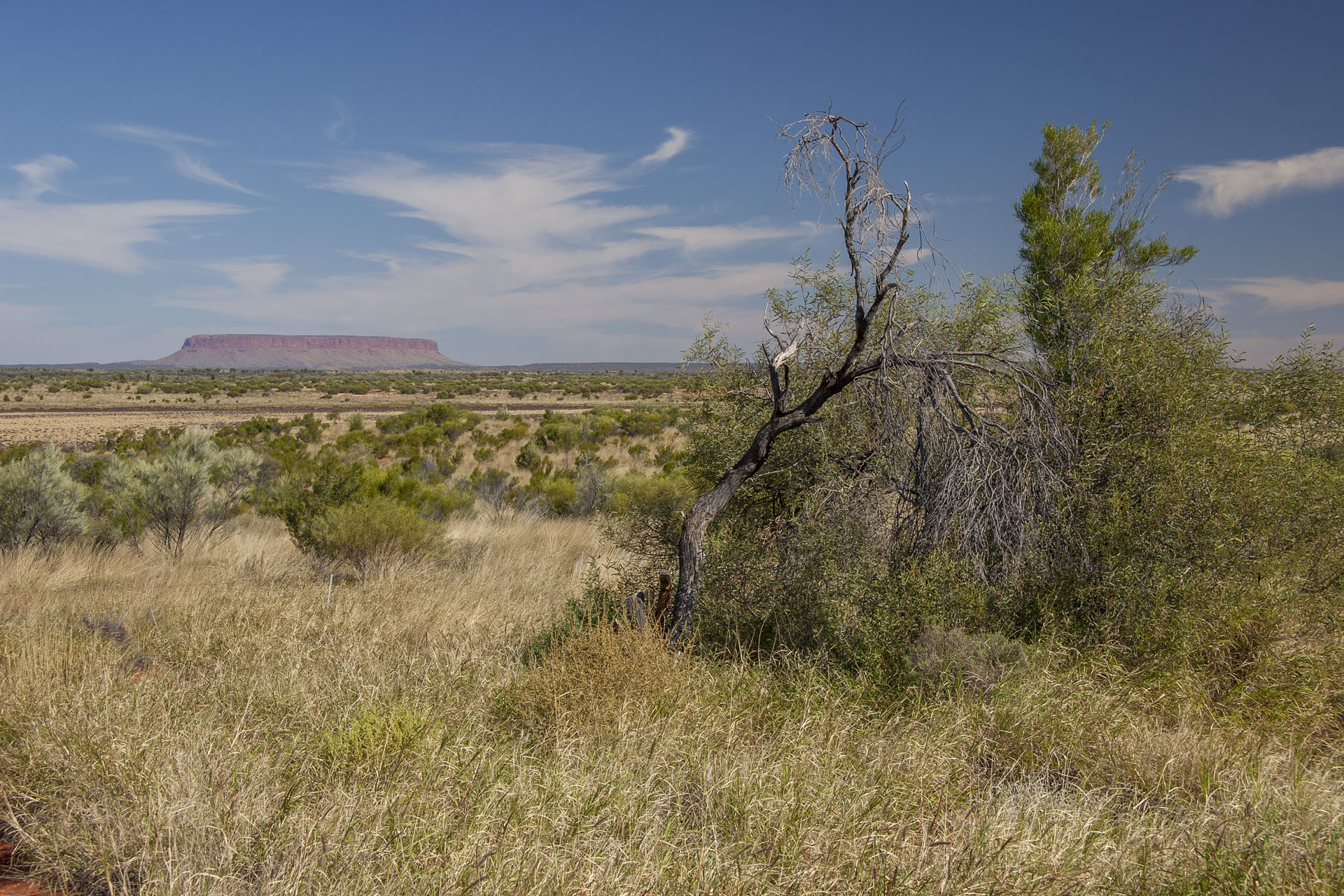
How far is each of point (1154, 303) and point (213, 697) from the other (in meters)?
8.41

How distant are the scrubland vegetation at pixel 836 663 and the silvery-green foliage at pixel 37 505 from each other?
5.16 ft

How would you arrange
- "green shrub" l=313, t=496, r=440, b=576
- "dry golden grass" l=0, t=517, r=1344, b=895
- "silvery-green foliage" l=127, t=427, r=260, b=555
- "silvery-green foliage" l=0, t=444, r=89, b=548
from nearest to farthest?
1. "dry golden grass" l=0, t=517, r=1344, b=895
2. "green shrub" l=313, t=496, r=440, b=576
3. "silvery-green foliage" l=0, t=444, r=89, b=548
4. "silvery-green foliage" l=127, t=427, r=260, b=555

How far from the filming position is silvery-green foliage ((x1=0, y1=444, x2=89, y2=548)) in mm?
10812

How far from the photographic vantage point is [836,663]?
18.0ft

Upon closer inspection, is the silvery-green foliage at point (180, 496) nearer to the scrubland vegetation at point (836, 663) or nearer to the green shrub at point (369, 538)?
the scrubland vegetation at point (836, 663)

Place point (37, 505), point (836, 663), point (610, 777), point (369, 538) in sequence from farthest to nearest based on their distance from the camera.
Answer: point (37, 505), point (369, 538), point (836, 663), point (610, 777)

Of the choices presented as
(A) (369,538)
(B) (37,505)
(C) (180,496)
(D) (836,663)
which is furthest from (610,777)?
(B) (37,505)

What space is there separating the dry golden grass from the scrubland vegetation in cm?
3

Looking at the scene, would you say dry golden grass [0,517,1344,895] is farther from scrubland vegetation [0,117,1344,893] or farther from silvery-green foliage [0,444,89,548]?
silvery-green foliage [0,444,89,548]

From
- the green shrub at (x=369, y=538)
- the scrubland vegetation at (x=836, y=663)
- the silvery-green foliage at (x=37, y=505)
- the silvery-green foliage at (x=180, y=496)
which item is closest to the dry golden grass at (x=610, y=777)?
the scrubland vegetation at (x=836, y=663)

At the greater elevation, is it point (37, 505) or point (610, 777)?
point (37, 505)

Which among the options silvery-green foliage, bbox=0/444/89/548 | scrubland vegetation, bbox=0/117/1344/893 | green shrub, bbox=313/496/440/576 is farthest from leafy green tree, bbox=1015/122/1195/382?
silvery-green foliage, bbox=0/444/89/548

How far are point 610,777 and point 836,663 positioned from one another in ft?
7.73

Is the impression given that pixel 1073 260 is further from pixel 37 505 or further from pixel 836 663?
pixel 37 505
